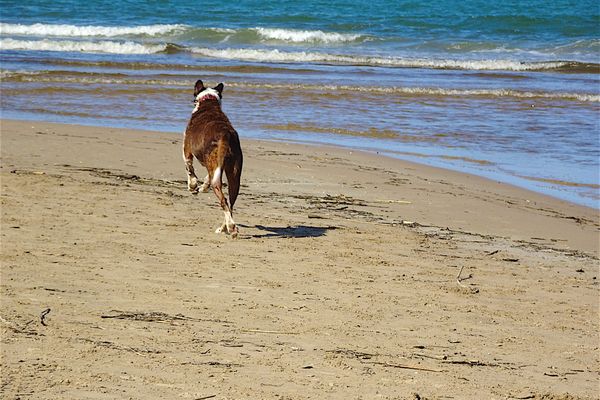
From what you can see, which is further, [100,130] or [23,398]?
[100,130]

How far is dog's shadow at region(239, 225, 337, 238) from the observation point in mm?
7547

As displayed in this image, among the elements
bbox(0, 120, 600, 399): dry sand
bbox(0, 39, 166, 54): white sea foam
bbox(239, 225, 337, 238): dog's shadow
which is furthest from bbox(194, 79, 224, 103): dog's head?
bbox(0, 39, 166, 54): white sea foam

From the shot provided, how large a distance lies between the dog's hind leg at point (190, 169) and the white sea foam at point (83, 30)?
1114 inches

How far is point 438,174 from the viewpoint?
36.1 ft

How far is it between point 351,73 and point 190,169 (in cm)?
1537

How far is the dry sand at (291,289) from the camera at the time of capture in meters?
4.52

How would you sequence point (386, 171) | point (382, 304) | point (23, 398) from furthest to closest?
point (386, 171) → point (382, 304) → point (23, 398)

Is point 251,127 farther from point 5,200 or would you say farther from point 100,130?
point 5,200

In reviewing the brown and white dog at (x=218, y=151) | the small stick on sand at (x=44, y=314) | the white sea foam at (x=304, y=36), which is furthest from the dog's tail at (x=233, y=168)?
the white sea foam at (x=304, y=36)

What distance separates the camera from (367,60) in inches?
1085

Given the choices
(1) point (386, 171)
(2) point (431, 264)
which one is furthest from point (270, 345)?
(1) point (386, 171)

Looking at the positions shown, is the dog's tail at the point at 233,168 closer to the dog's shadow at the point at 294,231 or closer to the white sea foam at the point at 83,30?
the dog's shadow at the point at 294,231

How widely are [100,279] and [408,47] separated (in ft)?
89.5

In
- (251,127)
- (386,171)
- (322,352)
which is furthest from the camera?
(251,127)
